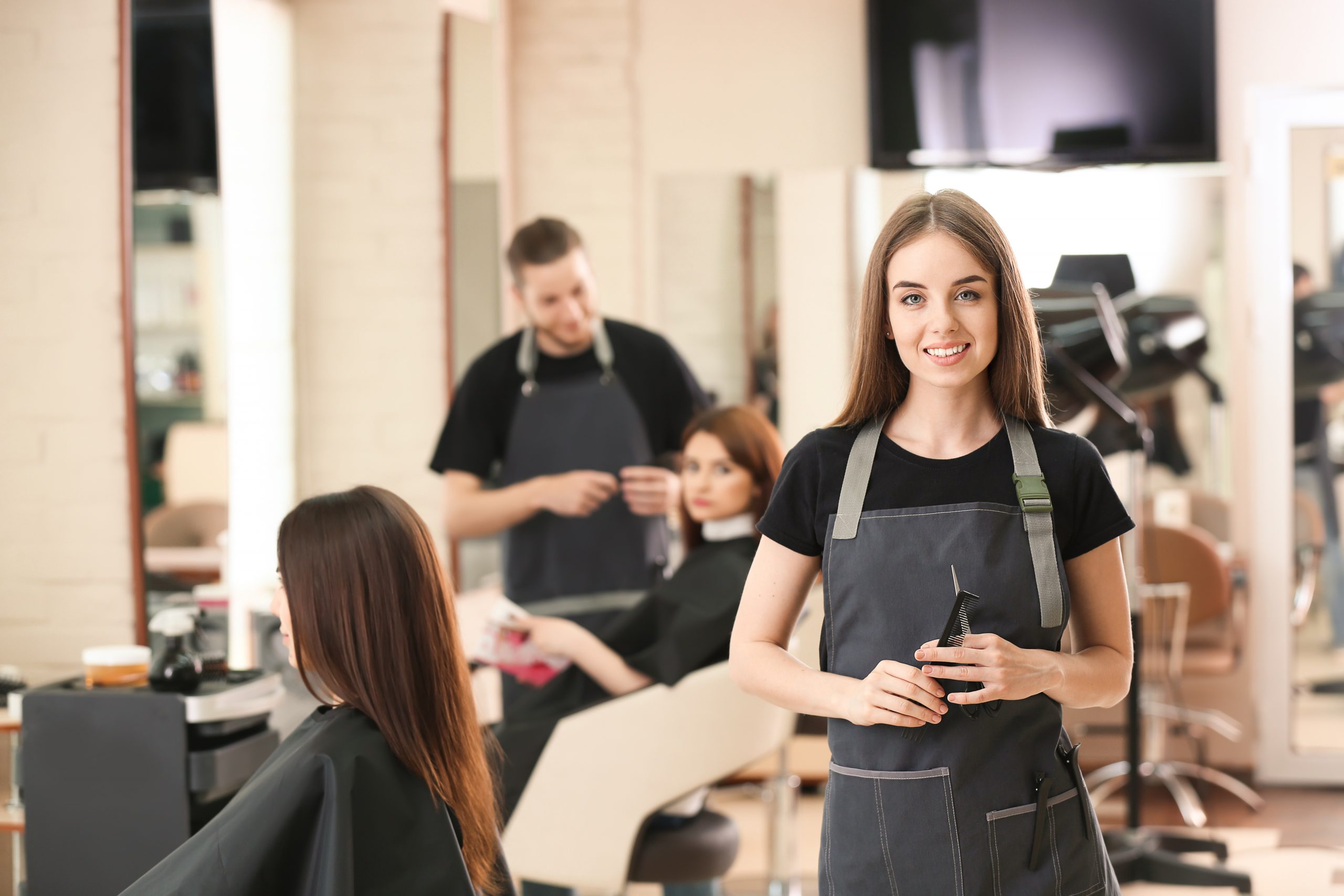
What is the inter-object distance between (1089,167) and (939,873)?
343 centimetres

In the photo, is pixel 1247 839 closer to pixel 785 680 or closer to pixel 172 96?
pixel 785 680


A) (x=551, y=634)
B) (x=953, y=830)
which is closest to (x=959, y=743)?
(x=953, y=830)

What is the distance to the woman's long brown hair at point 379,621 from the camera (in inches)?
56.6

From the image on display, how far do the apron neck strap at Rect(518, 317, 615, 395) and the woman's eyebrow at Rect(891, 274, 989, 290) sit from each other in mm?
1447

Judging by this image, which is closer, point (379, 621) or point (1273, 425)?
point (379, 621)

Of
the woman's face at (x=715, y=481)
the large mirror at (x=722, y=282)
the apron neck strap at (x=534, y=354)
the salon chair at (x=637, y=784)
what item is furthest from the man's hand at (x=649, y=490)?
the large mirror at (x=722, y=282)

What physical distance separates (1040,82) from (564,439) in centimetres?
244

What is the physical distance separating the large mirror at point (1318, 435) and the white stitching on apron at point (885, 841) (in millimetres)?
3505

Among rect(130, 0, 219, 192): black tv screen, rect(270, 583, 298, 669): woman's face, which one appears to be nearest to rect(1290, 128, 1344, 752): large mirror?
rect(130, 0, 219, 192): black tv screen

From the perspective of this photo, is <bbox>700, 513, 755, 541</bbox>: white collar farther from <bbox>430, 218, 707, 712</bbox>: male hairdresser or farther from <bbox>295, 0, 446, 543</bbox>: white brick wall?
<bbox>295, 0, 446, 543</bbox>: white brick wall

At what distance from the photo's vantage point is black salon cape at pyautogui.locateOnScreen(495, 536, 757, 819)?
94.9 inches

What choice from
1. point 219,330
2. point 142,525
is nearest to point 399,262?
point 219,330

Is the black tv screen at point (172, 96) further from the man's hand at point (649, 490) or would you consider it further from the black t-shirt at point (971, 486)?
the black t-shirt at point (971, 486)

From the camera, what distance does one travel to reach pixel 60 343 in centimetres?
239
